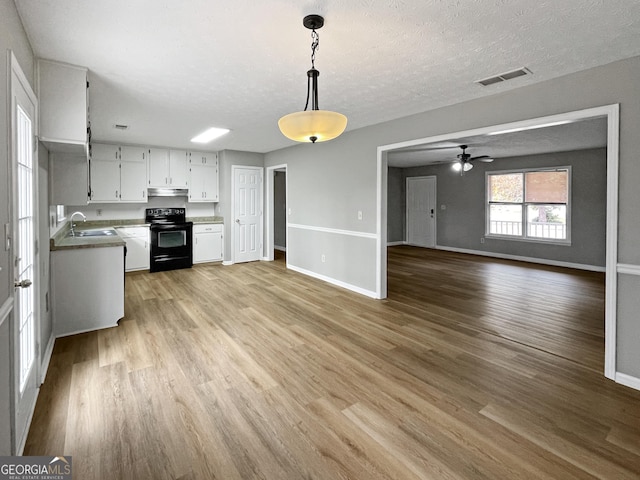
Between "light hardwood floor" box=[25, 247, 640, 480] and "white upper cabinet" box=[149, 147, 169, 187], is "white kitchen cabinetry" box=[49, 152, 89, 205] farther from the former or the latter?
"white upper cabinet" box=[149, 147, 169, 187]

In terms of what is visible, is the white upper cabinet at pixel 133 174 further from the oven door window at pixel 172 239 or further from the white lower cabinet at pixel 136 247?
the oven door window at pixel 172 239

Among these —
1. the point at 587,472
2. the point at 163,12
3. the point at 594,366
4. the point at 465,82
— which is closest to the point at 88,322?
the point at 163,12

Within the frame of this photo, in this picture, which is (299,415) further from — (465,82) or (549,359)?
(465,82)

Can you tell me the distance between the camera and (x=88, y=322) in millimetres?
3543

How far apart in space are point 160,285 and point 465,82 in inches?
202

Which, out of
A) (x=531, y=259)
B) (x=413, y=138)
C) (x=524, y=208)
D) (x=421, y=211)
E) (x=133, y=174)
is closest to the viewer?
(x=413, y=138)

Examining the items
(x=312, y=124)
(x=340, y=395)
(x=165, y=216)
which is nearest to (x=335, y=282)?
(x=340, y=395)

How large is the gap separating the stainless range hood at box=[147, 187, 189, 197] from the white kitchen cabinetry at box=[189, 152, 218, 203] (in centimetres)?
15

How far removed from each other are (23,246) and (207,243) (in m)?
5.10

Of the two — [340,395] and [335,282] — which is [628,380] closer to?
[340,395]

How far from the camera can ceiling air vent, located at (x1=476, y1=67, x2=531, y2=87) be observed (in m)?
2.79

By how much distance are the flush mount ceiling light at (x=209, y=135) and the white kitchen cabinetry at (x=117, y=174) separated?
1380mm

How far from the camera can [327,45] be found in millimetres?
2398

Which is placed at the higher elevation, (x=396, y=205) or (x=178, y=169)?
(x=178, y=169)
